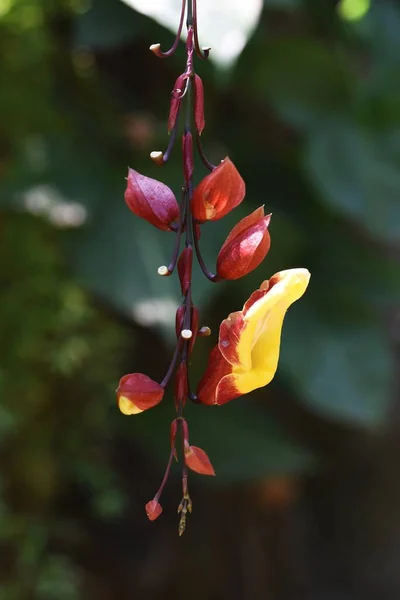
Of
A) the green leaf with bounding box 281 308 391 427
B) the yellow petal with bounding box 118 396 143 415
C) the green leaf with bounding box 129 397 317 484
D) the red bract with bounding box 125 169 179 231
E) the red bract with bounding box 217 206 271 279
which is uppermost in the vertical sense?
the red bract with bounding box 125 169 179 231

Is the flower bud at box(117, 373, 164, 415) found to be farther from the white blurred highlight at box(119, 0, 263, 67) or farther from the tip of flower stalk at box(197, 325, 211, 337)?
the white blurred highlight at box(119, 0, 263, 67)

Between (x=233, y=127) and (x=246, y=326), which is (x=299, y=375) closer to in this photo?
(x=233, y=127)

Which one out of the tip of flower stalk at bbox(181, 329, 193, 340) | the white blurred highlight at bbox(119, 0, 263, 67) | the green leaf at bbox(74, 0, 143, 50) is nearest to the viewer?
the tip of flower stalk at bbox(181, 329, 193, 340)

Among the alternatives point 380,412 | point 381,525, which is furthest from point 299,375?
point 381,525

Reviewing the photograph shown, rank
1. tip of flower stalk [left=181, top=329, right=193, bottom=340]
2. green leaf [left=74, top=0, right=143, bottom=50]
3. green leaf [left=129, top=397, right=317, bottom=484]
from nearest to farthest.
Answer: tip of flower stalk [left=181, top=329, right=193, bottom=340] < green leaf [left=74, top=0, right=143, bottom=50] < green leaf [left=129, top=397, right=317, bottom=484]

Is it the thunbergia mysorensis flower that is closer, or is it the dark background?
the thunbergia mysorensis flower

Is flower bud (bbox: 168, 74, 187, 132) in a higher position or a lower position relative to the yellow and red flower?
higher

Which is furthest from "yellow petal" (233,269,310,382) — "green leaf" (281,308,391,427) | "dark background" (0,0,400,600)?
"green leaf" (281,308,391,427)
